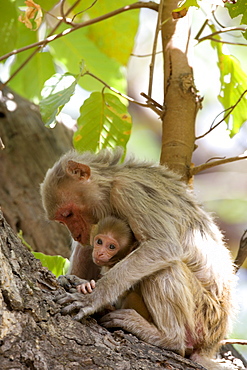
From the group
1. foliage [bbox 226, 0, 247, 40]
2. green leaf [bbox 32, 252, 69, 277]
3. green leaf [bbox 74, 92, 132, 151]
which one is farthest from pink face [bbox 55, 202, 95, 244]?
foliage [bbox 226, 0, 247, 40]

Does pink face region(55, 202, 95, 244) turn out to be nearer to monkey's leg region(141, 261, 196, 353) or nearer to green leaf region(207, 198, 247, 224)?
monkey's leg region(141, 261, 196, 353)

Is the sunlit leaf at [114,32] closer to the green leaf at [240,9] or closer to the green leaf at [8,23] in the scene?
the green leaf at [8,23]

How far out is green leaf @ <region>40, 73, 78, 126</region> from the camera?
3.70 meters

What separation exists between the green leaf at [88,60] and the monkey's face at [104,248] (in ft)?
6.02

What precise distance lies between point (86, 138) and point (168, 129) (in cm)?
74

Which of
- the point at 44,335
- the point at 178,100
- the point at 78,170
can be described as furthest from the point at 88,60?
the point at 44,335

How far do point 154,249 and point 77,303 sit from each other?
69cm

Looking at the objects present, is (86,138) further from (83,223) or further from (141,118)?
(141,118)

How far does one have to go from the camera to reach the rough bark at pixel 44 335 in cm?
247

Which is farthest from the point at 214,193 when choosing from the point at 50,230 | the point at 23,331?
the point at 23,331

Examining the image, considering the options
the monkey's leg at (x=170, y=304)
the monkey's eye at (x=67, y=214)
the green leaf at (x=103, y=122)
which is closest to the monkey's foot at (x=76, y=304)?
the monkey's leg at (x=170, y=304)

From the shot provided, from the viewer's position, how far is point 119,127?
4574 millimetres

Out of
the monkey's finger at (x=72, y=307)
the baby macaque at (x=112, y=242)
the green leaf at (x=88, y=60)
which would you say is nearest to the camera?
the monkey's finger at (x=72, y=307)

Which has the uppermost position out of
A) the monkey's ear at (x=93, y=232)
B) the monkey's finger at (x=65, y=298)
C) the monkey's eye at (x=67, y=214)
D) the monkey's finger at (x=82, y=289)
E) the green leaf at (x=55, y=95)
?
the green leaf at (x=55, y=95)
